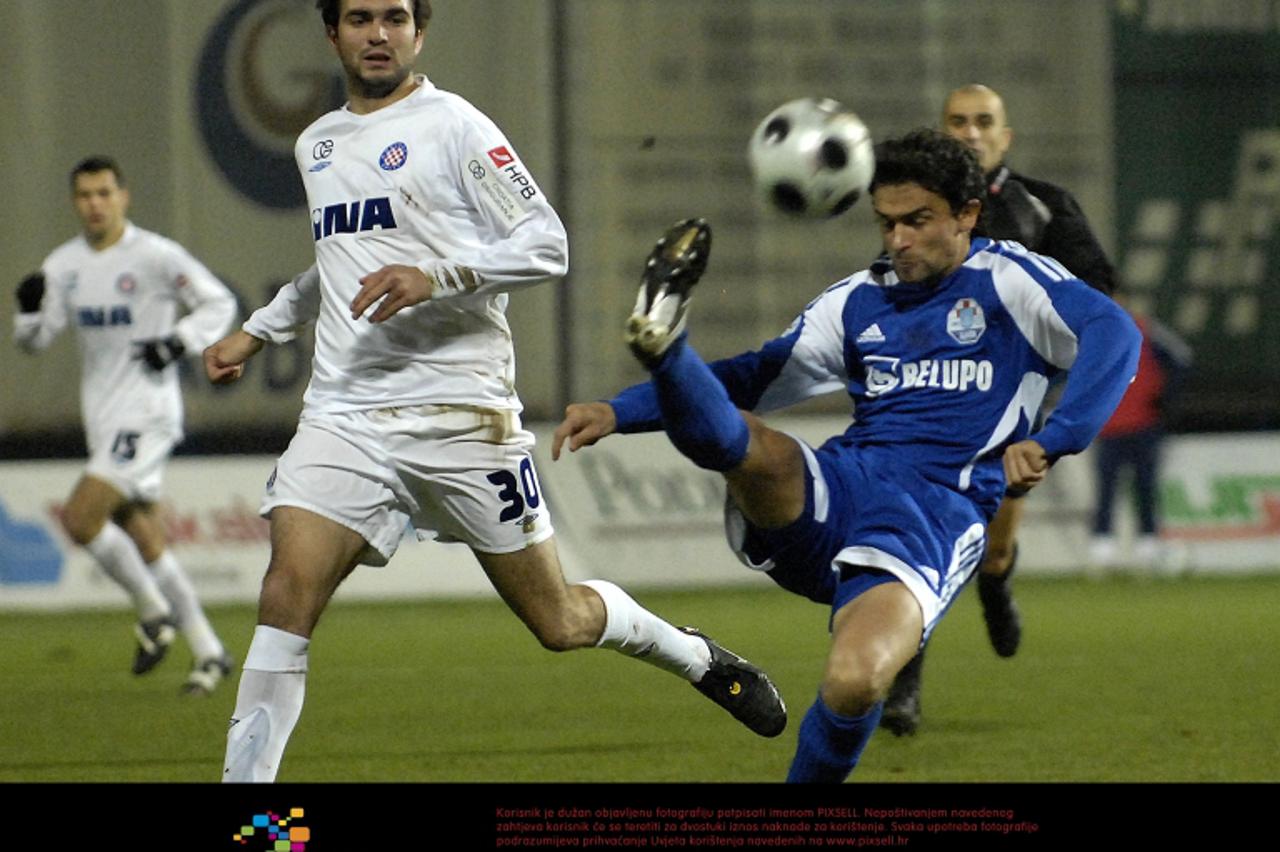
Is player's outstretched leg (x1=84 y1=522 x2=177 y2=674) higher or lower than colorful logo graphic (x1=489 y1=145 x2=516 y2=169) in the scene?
lower

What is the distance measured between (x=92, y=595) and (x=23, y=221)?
99.0 inches

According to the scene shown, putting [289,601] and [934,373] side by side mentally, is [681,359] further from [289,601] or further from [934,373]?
[289,601]

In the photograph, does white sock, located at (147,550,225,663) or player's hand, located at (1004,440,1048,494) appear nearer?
player's hand, located at (1004,440,1048,494)

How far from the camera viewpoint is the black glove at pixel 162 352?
30.1 feet

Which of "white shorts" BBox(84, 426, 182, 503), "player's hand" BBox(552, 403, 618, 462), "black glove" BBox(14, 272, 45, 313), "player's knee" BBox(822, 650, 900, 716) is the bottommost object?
"white shorts" BBox(84, 426, 182, 503)

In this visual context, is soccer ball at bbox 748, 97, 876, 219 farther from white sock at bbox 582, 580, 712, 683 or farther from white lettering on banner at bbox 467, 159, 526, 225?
white sock at bbox 582, 580, 712, 683

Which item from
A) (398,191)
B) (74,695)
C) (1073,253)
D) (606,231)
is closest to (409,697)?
(74,695)

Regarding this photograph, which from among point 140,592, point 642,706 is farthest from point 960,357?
point 140,592

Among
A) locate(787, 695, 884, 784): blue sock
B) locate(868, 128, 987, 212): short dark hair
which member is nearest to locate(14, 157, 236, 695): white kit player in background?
locate(868, 128, 987, 212): short dark hair

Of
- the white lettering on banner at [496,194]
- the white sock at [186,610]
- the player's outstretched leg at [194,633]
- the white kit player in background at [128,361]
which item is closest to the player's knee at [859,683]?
the white lettering on banner at [496,194]

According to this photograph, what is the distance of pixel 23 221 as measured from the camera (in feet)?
46.4

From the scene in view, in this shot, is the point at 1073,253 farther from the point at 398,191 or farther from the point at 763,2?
the point at 763,2

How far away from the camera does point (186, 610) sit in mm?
9219

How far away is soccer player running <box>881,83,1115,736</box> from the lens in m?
7.04
